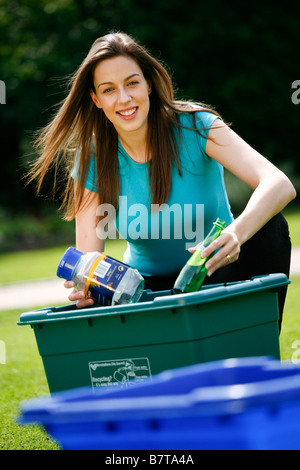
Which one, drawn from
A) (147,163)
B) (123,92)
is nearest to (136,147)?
(147,163)

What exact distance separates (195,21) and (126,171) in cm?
1986

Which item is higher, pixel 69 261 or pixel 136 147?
pixel 136 147

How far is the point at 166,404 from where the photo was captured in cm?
116

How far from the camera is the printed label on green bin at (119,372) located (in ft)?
6.82

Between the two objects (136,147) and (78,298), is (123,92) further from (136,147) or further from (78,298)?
(78,298)

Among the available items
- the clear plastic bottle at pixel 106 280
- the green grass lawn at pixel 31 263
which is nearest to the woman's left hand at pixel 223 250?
the clear plastic bottle at pixel 106 280

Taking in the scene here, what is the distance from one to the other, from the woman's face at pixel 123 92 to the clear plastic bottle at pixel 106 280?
81 cm

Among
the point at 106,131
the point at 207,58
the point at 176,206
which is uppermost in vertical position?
the point at 207,58

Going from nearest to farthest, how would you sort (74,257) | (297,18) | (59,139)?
(74,257) < (59,139) < (297,18)

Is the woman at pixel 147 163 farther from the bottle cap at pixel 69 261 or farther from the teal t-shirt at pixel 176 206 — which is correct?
the bottle cap at pixel 69 261

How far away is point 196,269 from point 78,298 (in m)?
0.46

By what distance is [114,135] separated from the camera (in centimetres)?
312

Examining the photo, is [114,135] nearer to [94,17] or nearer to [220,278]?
[220,278]
